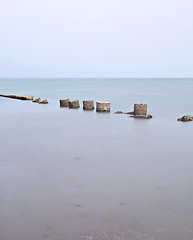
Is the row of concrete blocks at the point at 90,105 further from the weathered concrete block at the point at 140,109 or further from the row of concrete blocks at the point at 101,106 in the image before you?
the weathered concrete block at the point at 140,109

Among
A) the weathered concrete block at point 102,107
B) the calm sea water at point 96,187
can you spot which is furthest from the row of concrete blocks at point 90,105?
the calm sea water at point 96,187

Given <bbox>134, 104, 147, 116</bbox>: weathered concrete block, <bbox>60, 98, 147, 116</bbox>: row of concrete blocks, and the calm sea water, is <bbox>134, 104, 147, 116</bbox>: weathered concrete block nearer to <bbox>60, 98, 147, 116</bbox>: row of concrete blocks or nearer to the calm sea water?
<bbox>60, 98, 147, 116</bbox>: row of concrete blocks

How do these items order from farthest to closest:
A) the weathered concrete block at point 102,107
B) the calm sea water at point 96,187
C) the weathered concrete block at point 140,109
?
the weathered concrete block at point 102,107
the weathered concrete block at point 140,109
the calm sea water at point 96,187

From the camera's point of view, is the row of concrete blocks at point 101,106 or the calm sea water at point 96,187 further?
the row of concrete blocks at point 101,106

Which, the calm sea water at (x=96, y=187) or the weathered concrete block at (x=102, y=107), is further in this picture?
the weathered concrete block at (x=102, y=107)

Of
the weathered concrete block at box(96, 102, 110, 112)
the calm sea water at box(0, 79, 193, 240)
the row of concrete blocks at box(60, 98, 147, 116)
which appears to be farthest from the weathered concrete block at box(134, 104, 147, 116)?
the calm sea water at box(0, 79, 193, 240)

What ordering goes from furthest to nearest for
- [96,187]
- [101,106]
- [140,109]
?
[101,106] < [140,109] < [96,187]

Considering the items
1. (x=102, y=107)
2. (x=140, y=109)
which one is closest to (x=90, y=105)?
(x=102, y=107)

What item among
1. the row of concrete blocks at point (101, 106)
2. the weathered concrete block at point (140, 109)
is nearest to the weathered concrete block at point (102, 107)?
the row of concrete blocks at point (101, 106)

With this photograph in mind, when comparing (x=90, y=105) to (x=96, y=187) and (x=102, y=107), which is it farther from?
(x=96, y=187)

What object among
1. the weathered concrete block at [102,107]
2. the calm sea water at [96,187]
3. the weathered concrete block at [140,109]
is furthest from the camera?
the weathered concrete block at [102,107]

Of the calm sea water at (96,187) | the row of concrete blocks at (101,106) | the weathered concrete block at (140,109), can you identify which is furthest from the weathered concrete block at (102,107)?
the calm sea water at (96,187)

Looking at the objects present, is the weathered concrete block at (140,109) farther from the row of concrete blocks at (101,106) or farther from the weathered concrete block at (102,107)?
the weathered concrete block at (102,107)

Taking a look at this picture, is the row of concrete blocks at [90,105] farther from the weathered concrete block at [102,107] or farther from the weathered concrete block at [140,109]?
the weathered concrete block at [140,109]
